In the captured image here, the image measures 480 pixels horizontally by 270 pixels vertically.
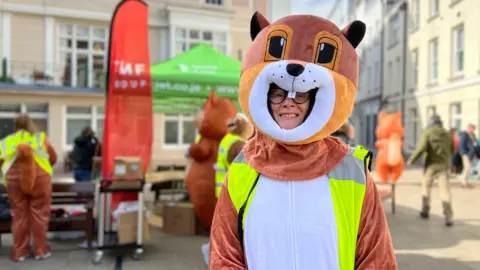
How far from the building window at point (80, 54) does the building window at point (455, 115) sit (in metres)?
13.9

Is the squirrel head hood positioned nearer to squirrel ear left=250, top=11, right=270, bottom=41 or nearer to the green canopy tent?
squirrel ear left=250, top=11, right=270, bottom=41

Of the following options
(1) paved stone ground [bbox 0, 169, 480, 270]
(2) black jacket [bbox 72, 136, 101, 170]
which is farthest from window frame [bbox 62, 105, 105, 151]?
(1) paved stone ground [bbox 0, 169, 480, 270]

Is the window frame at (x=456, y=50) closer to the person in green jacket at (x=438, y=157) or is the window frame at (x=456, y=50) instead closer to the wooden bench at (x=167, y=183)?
the person in green jacket at (x=438, y=157)

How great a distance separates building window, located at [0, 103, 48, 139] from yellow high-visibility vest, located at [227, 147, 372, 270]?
1593cm

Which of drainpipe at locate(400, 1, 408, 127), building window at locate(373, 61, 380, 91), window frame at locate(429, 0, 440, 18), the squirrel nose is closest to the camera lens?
the squirrel nose

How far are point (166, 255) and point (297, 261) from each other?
385cm

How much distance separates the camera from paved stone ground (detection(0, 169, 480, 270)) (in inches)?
187

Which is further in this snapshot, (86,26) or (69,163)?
(86,26)

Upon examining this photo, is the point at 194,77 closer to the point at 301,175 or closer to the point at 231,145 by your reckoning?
the point at 231,145

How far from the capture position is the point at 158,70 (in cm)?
608

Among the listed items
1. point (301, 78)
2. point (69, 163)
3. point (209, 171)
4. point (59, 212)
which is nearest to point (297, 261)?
point (301, 78)

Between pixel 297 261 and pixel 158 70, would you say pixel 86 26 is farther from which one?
pixel 297 261

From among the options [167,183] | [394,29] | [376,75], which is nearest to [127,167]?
[167,183]

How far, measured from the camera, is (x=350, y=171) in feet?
5.53
